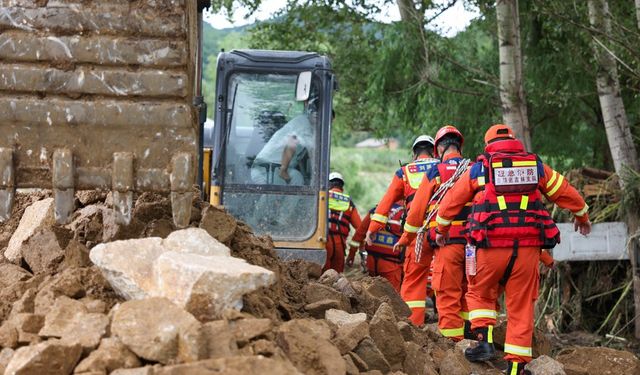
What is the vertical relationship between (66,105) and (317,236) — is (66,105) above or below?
above

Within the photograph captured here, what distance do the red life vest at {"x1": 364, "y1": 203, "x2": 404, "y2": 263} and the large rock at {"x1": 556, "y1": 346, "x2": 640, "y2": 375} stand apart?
3.56 meters

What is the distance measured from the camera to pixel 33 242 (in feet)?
19.6

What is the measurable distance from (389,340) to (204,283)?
5.03 feet

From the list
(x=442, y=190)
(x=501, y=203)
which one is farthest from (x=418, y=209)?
(x=501, y=203)

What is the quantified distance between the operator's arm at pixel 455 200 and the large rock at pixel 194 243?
7.91ft

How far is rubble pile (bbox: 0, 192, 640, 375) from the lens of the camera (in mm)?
4504

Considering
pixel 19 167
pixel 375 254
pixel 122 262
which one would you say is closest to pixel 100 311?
pixel 122 262

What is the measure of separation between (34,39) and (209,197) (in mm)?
4863

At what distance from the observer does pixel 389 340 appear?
5879mm

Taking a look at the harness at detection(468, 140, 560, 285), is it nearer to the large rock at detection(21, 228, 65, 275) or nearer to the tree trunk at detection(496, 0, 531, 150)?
the large rock at detection(21, 228, 65, 275)

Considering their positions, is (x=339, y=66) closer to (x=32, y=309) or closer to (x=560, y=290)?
(x=560, y=290)

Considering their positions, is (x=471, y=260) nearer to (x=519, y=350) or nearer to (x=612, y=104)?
(x=519, y=350)

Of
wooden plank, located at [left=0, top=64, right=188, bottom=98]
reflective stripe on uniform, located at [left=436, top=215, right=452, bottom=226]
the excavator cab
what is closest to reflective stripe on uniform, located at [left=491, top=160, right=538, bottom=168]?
reflective stripe on uniform, located at [left=436, top=215, right=452, bottom=226]

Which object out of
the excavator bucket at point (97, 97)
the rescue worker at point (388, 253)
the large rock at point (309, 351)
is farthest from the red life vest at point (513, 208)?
the rescue worker at point (388, 253)
